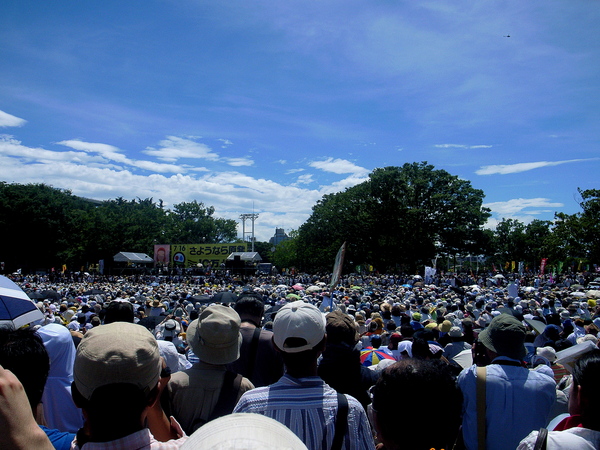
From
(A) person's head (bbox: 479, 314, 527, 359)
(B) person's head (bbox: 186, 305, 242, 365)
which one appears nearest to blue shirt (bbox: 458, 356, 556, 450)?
(A) person's head (bbox: 479, 314, 527, 359)

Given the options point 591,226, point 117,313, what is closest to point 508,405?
point 117,313

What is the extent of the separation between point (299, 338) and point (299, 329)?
0.16 feet

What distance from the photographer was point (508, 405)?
103 inches

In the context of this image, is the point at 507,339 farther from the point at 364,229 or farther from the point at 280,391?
the point at 364,229

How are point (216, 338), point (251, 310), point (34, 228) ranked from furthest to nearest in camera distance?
point (34, 228) < point (251, 310) < point (216, 338)

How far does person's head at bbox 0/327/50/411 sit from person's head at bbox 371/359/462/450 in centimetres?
155

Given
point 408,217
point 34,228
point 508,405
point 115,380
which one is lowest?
point 508,405

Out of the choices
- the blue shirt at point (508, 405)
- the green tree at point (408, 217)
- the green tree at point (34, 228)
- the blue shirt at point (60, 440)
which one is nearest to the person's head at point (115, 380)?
the blue shirt at point (60, 440)

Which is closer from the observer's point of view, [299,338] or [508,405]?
[299,338]

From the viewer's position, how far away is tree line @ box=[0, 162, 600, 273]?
4400 cm

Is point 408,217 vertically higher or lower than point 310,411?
higher

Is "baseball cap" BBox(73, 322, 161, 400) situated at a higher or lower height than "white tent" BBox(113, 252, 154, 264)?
higher

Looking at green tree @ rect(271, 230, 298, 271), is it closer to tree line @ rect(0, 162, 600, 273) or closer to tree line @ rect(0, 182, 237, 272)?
tree line @ rect(0, 162, 600, 273)

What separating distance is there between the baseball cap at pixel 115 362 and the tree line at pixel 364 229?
34.8 m
